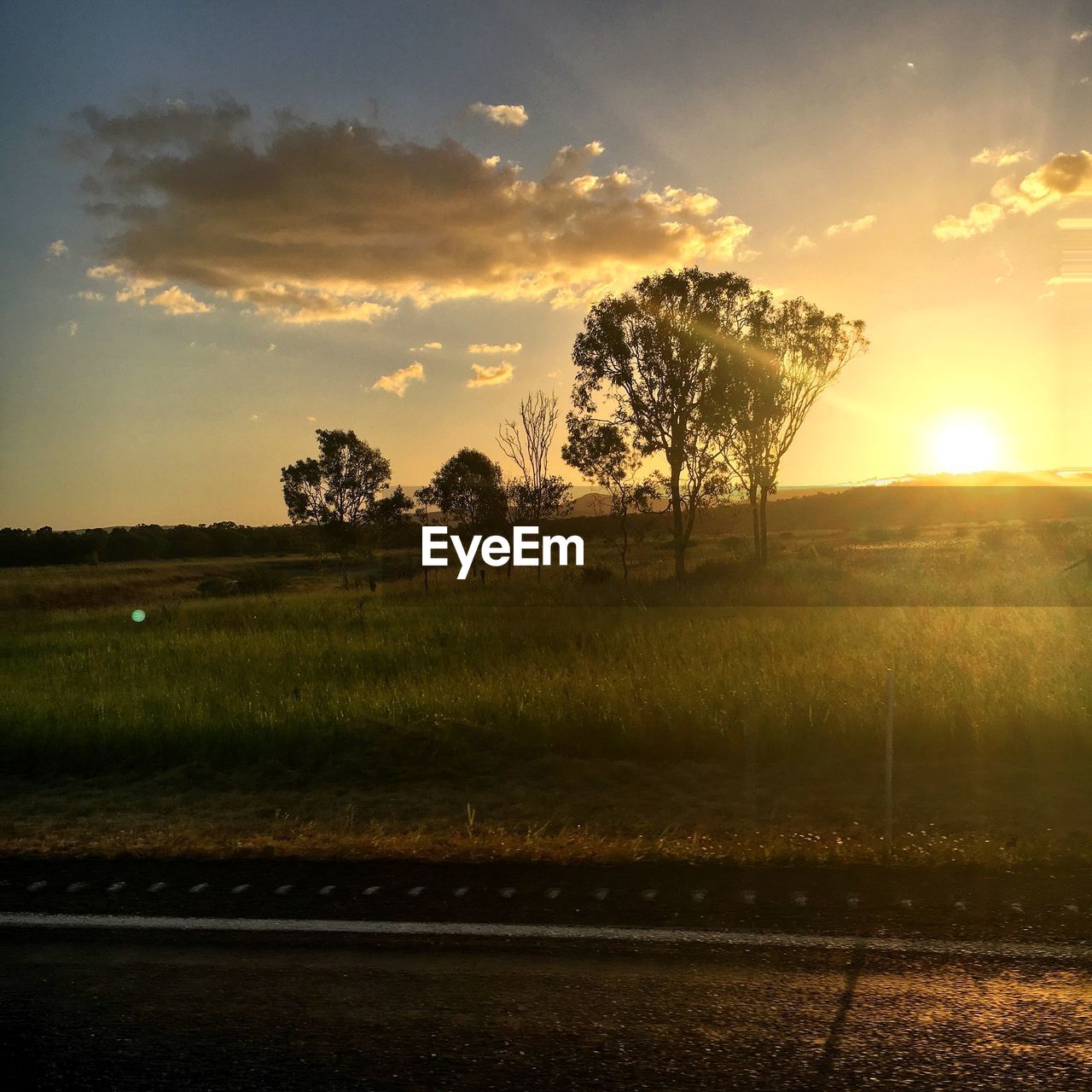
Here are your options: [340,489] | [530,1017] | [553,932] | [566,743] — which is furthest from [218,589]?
[530,1017]

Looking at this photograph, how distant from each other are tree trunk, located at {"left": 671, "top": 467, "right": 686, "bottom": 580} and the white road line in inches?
1371

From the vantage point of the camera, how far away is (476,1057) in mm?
3877

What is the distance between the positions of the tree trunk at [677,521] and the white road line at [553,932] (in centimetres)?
3482

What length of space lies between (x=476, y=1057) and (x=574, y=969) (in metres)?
0.89

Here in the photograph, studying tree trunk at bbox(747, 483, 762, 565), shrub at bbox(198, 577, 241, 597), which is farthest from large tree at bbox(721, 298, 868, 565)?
shrub at bbox(198, 577, 241, 597)

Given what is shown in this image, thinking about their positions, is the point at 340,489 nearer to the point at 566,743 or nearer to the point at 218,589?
the point at 218,589

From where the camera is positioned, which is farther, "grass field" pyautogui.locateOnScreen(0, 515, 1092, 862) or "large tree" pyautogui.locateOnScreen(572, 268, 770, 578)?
"large tree" pyautogui.locateOnScreen(572, 268, 770, 578)

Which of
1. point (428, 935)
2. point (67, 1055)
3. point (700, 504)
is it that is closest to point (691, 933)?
point (428, 935)

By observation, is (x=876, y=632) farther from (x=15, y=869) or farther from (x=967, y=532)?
(x=967, y=532)

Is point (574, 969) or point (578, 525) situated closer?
point (574, 969)

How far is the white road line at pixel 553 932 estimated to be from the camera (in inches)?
187

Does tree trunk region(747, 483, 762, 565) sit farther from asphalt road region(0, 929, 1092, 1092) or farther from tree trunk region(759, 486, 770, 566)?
asphalt road region(0, 929, 1092, 1092)

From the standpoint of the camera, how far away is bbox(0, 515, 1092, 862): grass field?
7.59 metres

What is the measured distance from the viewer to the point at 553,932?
5125 mm
